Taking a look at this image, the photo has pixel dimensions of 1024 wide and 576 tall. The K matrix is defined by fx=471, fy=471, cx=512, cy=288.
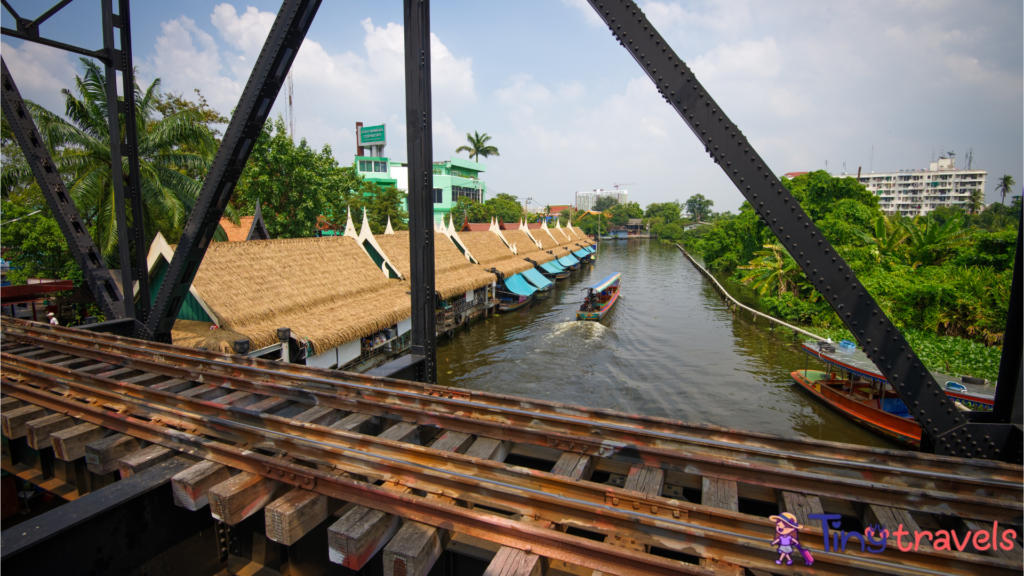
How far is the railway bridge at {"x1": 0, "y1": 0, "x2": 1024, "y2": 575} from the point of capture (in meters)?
2.58

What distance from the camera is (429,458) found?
11.1 ft

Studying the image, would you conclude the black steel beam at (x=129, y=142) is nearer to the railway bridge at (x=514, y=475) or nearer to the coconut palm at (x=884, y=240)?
the railway bridge at (x=514, y=475)

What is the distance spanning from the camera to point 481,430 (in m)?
3.97

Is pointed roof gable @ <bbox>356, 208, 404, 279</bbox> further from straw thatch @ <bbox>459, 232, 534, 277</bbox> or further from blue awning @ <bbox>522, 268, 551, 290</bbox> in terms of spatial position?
blue awning @ <bbox>522, 268, 551, 290</bbox>

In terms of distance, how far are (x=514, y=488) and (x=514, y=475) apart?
197mm

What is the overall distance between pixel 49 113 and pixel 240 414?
1708 centimetres

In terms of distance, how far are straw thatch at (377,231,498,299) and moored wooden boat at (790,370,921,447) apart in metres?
14.2

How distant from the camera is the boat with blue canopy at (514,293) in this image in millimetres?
28281

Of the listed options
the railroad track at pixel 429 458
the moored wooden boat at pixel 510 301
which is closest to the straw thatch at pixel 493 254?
the moored wooden boat at pixel 510 301

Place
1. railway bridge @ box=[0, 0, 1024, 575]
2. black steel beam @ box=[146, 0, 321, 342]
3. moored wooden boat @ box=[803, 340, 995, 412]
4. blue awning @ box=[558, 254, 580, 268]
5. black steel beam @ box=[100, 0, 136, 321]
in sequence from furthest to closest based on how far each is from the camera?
blue awning @ box=[558, 254, 580, 268] < moored wooden boat @ box=[803, 340, 995, 412] < black steel beam @ box=[100, 0, 136, 321] < black steel beam @ box=[146, 0, 321, 342] < railway bridge @ box=[0, 0, 1024, 575]

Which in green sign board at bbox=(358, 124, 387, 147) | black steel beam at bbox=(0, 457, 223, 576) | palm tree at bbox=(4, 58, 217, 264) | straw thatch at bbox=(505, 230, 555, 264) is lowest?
black steel beam at bbox=(0, 457, 223, 576)

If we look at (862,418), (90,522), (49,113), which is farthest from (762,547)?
(49,113)

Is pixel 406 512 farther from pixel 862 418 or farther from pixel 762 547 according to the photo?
pixel 862 418

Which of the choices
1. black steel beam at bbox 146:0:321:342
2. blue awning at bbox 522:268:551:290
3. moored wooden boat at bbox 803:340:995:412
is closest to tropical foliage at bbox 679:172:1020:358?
moored wooden boat at bbox 803:340:995:412
